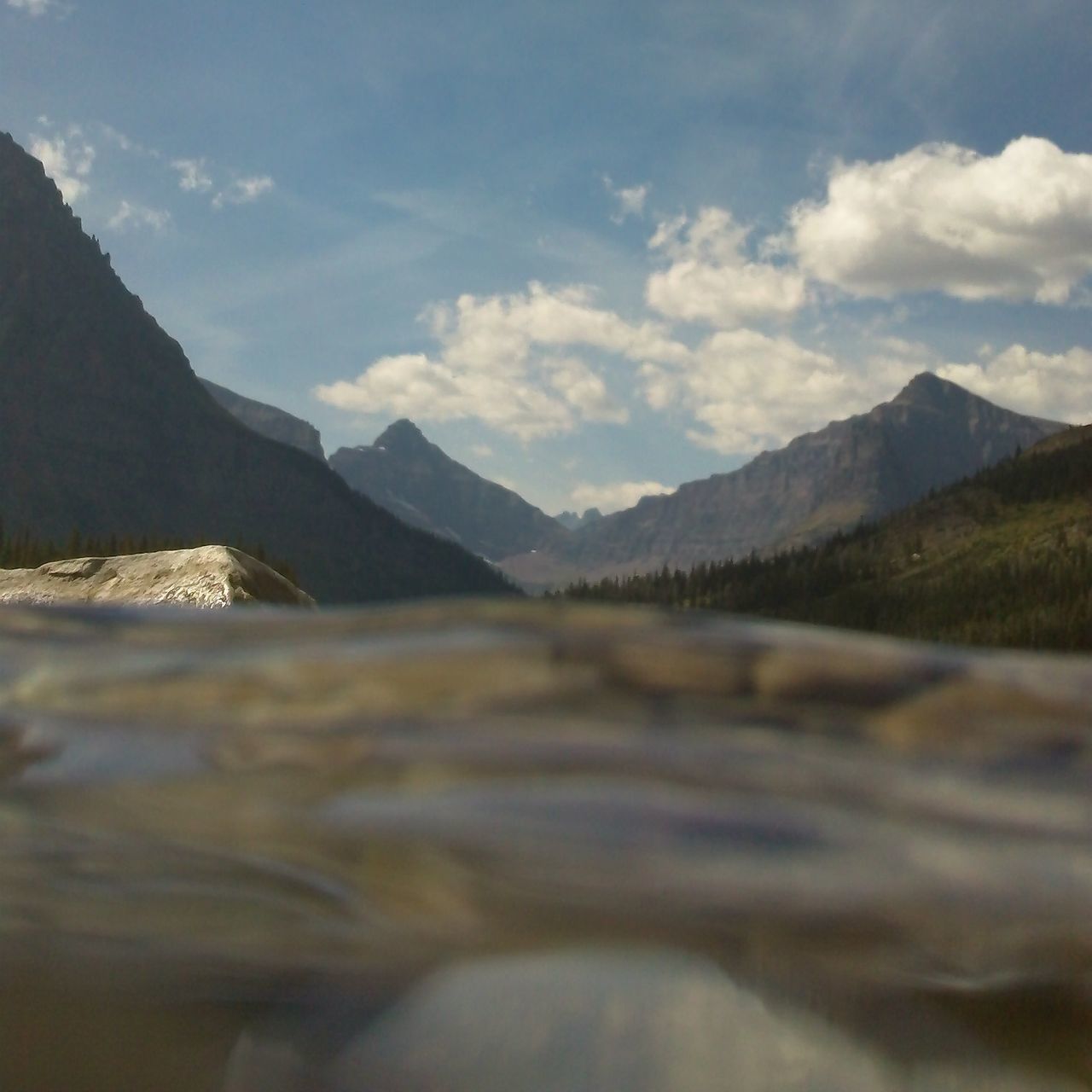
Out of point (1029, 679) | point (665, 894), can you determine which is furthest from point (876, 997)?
point (1029, 679)

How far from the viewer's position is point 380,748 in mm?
2699

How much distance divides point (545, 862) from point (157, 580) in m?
11.3

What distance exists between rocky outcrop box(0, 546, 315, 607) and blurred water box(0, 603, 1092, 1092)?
8.73 m

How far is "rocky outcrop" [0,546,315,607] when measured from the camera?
39.3 ft

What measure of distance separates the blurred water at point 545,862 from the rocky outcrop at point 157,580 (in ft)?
28.6

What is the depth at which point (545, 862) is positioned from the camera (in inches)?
86.3

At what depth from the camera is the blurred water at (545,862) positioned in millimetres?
1697

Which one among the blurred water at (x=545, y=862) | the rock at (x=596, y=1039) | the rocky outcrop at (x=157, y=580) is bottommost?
the rock at (x=596, y=1039)

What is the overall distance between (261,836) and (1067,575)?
606 feet

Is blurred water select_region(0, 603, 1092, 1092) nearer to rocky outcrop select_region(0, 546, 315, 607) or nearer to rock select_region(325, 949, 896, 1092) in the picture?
rock select_region(325, 949, 896, 1092)

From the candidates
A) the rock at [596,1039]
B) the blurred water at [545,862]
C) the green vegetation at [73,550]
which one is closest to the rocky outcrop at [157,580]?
the blurred water at [545,862]

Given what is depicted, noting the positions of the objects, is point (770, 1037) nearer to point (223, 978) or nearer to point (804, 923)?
point (804, 923)

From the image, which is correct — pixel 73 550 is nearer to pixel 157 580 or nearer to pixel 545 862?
pixel 157 580

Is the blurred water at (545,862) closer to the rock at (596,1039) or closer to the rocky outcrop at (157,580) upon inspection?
the rock at (596,1039)
